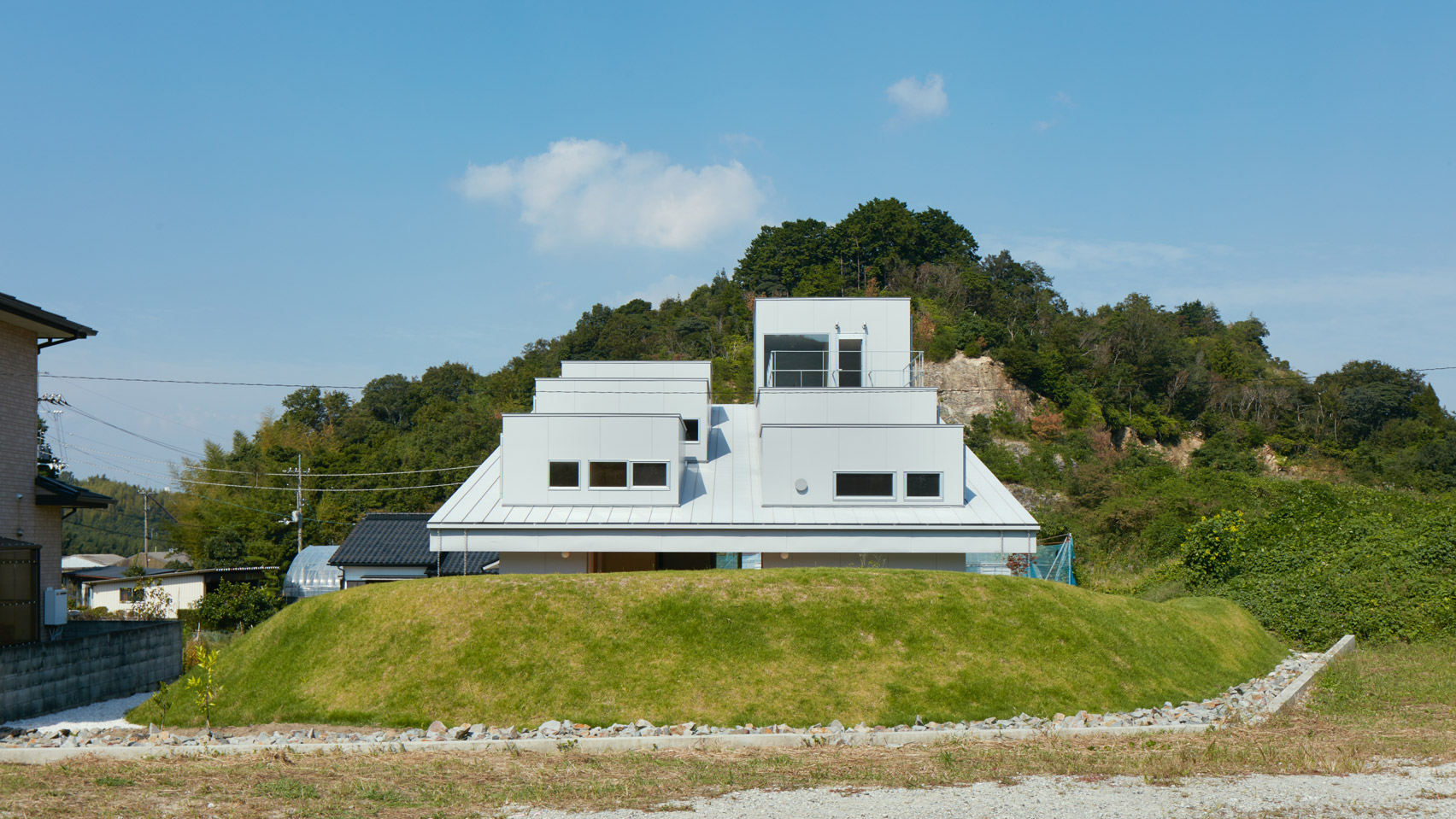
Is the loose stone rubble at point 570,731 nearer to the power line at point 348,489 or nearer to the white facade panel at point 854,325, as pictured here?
the white facade panel at point 854,325

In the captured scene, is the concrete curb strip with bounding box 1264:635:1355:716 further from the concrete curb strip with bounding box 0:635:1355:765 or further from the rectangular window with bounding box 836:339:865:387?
the rectangular window with bounding box 836:339:865:387

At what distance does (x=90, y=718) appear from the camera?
1611 cm

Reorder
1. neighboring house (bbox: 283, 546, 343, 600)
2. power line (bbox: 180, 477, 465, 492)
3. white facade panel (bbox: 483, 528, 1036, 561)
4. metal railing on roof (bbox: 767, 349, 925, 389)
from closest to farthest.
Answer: white facade panel (bbox: 483, 528, 1036, 561)
metal railing on roof (bbox: 767, 349, 925, 389)
neighboring house (bbox: 283, 546, 343, 600)
power line (bbox: 180, 477, 465, 492)

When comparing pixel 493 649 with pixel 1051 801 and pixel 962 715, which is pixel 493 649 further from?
pixel 1051 801

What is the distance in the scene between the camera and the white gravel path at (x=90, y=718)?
15.4 metres

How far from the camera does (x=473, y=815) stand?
9.09 metres

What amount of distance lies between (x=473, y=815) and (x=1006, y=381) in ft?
170

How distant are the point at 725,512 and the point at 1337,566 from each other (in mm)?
14794

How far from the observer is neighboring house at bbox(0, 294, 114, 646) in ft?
58.5

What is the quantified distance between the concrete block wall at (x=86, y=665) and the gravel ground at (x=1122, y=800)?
11.4m

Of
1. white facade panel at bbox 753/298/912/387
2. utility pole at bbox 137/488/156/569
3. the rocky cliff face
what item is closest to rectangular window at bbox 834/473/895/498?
white facade panel at bbox 753/298/912/387

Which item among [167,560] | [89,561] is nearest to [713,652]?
[167,560]

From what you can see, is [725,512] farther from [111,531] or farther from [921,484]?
[111,531]

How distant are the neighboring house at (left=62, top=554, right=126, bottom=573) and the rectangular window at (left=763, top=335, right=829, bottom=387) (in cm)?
5122
